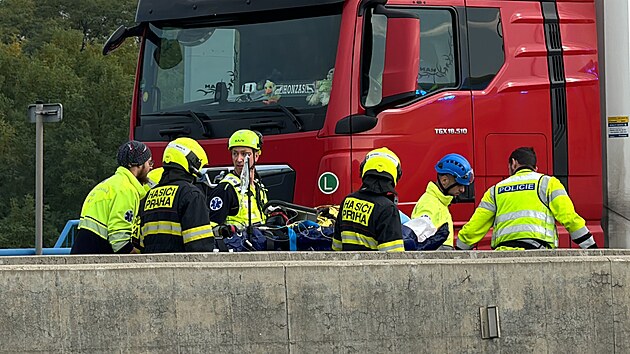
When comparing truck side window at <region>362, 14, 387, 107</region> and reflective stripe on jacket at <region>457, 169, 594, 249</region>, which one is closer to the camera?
reflective stripe on jacket at <region>457, 169, 594, 249</region>

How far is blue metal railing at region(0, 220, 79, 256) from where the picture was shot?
1125 centimetres

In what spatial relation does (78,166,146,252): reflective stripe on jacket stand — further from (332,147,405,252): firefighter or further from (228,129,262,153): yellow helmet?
(332,147,405,252): firefighter

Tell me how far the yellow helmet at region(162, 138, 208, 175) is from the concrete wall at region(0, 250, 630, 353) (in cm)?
195

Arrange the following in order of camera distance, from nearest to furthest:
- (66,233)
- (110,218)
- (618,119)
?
(110,218), (618,119), (66,233)

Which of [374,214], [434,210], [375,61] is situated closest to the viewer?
[374,214]

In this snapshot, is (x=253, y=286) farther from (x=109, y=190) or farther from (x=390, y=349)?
(x=109, y=190)

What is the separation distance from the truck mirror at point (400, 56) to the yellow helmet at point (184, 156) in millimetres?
2280

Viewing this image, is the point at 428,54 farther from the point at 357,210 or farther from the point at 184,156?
the point at 184,156

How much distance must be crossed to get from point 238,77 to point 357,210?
309 centimetres

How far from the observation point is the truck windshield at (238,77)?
33.7ft

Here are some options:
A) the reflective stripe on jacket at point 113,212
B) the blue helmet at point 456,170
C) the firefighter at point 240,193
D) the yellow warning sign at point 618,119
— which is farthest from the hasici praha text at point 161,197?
the yellow warning sign at point 618,119

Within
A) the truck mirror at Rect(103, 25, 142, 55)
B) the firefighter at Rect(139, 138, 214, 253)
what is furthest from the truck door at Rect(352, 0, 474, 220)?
the truck mirror at Rect(103, 25, 142, 55)

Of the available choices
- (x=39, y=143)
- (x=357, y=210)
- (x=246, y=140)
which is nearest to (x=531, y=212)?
(x=357, y=210)

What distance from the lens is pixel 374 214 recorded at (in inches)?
307
